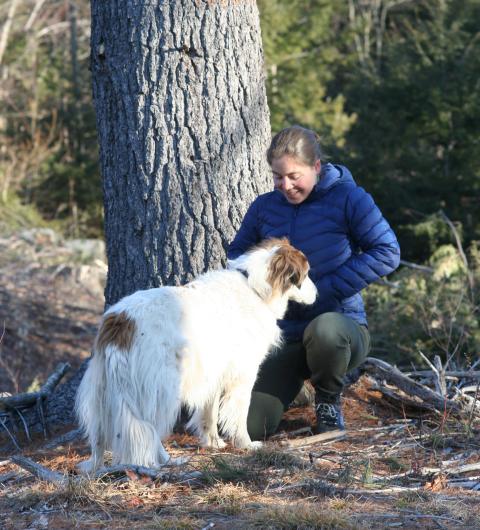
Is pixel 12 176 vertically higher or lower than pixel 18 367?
higher

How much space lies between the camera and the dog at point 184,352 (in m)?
4.19

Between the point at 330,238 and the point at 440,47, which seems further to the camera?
the point at 440,47

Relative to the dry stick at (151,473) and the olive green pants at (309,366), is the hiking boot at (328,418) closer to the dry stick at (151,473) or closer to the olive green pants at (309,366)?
the olive green pants at (309,366)

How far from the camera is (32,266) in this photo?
12148 mm

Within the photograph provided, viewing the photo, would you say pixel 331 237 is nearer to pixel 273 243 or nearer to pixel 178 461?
pixel 273 243

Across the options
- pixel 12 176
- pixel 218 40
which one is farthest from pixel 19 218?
pixel 218 40

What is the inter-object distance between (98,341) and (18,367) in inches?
229

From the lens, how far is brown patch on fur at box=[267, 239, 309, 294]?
15.4 feet

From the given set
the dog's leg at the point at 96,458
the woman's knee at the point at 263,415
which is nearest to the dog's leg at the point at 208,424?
the woman's knee at the point at 263,415

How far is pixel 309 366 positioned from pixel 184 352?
40.9 inches

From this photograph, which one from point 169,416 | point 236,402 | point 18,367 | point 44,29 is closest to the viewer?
point 169,416

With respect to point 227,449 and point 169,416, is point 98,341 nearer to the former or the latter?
point 169,416

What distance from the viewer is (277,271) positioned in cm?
472

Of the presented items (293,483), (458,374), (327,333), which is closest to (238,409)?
(327,333)
